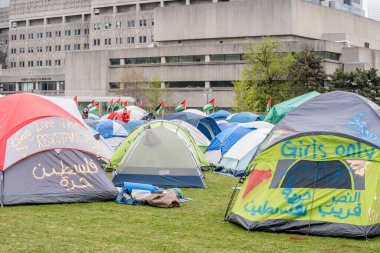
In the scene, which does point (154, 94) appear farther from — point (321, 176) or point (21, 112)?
point (321, 176)

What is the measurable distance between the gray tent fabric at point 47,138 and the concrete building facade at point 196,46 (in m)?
59.7

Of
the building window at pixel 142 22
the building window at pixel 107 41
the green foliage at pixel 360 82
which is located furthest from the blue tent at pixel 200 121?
the building window at pixel 107 41

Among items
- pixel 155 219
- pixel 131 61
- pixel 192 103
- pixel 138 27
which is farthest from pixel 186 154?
pixel 138 27

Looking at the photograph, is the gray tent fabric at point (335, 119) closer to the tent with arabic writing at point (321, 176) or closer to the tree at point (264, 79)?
the tent with arabic writing at point (321, 176)

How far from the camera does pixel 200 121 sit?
29828mm

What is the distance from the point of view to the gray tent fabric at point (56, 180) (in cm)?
1330

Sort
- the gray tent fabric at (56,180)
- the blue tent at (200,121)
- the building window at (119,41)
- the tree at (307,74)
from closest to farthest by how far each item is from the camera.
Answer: the gray tent fabric at (56,180), the blue tent at (200,121), the tree at (307,74), the building window at (119,41)

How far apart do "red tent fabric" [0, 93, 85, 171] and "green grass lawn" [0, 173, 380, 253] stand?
1917mm

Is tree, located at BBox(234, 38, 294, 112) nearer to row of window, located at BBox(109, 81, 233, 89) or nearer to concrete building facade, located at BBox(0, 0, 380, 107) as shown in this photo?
concrete building facade, located at BBox(0, 0, 380, 107)

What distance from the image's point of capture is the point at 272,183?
11.5m

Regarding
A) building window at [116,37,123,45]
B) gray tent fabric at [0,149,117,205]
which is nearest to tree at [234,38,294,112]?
building window at [116,37,123,45]

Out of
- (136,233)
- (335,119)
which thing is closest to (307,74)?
(335,119)

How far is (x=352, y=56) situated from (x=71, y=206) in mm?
68555

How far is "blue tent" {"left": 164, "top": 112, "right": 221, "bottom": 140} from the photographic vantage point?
96.9 feet
